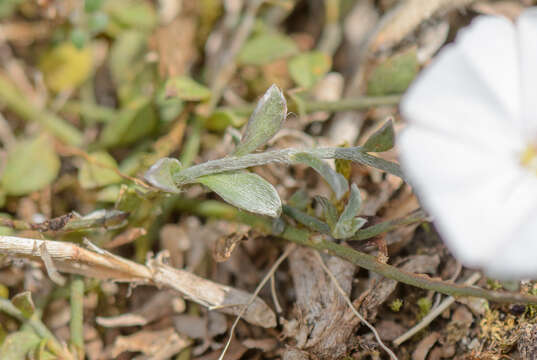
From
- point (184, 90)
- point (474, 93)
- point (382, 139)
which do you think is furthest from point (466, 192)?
point (184, 90)

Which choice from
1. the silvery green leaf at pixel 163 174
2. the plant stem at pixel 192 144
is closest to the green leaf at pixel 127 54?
the plant stem at pixel 192 144

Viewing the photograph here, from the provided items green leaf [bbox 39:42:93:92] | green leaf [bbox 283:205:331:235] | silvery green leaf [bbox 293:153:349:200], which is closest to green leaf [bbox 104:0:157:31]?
green leaf [bbox 39:42:93:92]

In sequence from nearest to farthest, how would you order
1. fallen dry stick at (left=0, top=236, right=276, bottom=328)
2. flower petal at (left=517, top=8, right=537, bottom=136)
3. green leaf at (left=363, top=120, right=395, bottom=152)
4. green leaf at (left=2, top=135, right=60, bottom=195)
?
1. flower petal at (left=517, top=8, right=537, bottom=136)
2. green leaf at (left=363, top=120, right=395, bottom=152)
3. fallen dry stick at (left=0, top=236, right=276, bottom=328)
4. green leaf at (left=2, top=135, right=60, bottom=195)

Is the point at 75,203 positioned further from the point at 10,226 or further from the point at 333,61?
the point at 333,61

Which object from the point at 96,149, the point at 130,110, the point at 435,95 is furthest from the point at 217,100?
Answer: the point at 435,95

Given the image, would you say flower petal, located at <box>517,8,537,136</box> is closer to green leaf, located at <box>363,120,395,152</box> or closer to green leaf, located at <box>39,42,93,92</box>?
green leaf, located at <box>363,120,395,152</box>

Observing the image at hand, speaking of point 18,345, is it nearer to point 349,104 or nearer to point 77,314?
point 77,314
